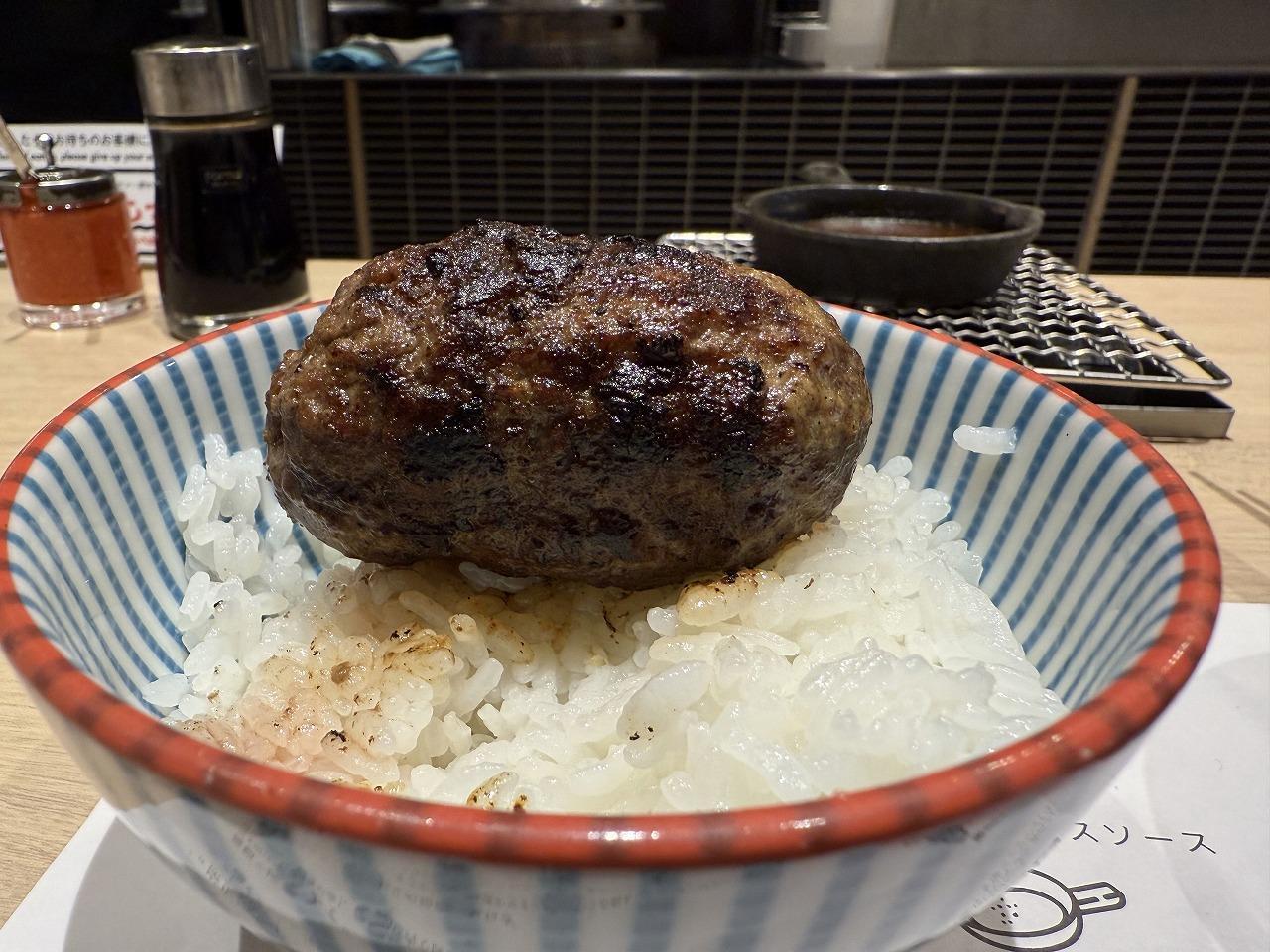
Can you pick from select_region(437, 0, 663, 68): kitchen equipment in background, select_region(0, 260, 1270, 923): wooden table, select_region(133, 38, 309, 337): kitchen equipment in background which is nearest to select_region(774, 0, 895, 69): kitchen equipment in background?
select_region(437, 0, 663, 68): kitchen equipment in background

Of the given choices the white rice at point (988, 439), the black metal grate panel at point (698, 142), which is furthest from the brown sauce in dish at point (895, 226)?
the black metal grate panel at point (698, 142)

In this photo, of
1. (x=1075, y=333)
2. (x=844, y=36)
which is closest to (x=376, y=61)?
(x=844, y=36)

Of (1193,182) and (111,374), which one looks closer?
(111,374)

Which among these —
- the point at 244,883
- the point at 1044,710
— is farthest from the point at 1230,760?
the point at 244,883

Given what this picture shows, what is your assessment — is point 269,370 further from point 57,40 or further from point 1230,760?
point 57,40

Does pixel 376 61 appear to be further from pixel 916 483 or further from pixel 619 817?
pixel 619 817
